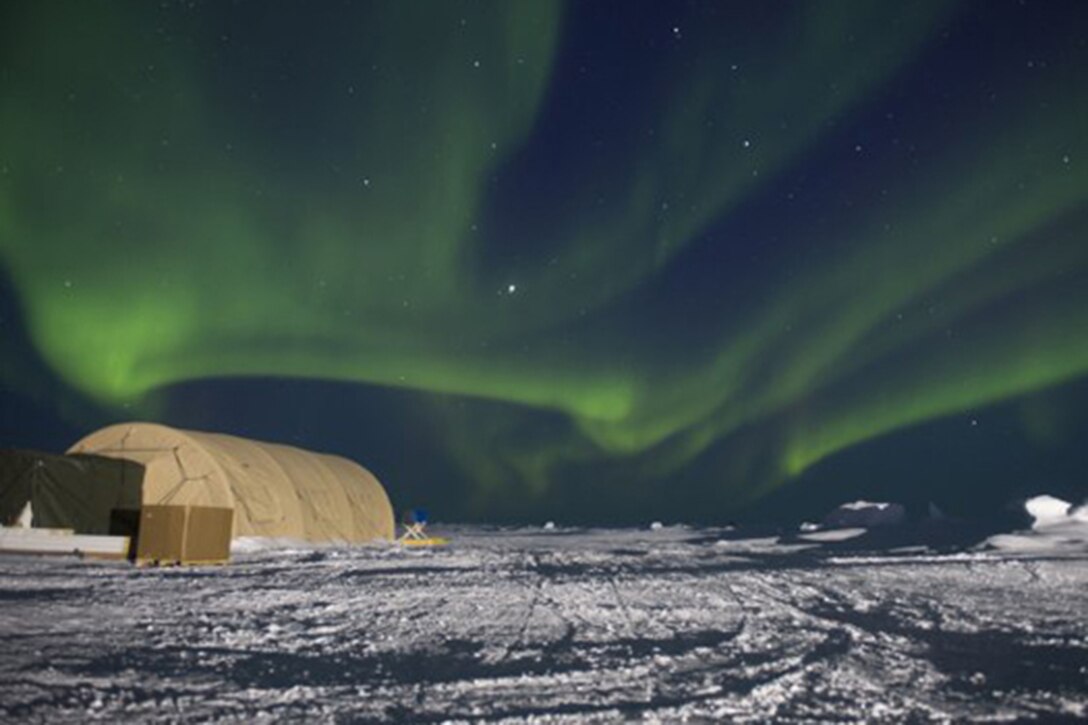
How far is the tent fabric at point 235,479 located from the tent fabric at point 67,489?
1.23 m

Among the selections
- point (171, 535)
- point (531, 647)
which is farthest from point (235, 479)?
point (531, 647)

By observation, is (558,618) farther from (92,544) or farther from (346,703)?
(92,544)

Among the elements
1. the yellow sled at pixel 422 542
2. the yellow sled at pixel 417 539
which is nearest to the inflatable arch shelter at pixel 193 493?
the yellow sled at pixel 417 539

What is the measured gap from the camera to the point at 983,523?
38.2 meters

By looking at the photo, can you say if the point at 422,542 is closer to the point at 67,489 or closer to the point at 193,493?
the point at 193,493

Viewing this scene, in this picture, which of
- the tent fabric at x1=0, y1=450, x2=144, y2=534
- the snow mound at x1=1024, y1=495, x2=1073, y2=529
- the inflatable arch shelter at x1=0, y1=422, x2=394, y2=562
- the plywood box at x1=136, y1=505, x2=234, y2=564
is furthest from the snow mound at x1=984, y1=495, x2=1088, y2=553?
the tent fabric at x1=0, y1=450, x2=144, y2=534

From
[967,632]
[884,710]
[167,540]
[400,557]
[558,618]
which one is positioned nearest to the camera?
[884,710]

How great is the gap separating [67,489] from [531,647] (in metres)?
16.4

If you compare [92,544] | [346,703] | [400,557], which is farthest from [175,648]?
[400,557]

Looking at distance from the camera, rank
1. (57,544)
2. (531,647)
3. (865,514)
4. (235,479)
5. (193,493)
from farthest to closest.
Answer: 1. (865,514)
2. (235,479)
3. (193,493)
4. (57,544)
5. (531,647)

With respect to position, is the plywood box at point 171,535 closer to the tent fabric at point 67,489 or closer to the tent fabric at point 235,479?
the tent fabric at point 67,489

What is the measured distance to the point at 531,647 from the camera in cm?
768

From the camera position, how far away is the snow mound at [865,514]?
51.8m

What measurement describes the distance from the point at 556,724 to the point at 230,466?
20.2 metres
